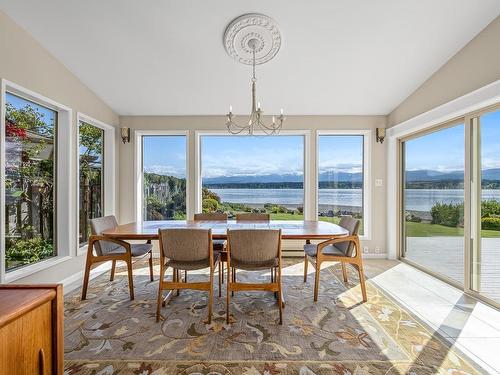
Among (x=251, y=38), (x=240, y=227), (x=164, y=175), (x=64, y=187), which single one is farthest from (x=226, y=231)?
(x=164, y=175)

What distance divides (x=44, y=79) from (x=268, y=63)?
255 centimetres

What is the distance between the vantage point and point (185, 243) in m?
2.42

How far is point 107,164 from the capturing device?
441cm

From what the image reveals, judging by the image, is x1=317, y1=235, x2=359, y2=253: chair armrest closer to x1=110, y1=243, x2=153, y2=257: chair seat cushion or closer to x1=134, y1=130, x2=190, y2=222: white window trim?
x1=110, y1=243, x2=153, y2=257: chair seat cushion

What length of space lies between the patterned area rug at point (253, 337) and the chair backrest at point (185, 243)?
0.59m

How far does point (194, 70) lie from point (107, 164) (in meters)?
2.22

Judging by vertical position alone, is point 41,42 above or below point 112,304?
above

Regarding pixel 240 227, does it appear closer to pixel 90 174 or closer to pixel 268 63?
pixel 268 63

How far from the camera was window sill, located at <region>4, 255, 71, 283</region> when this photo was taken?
2584 millimetres

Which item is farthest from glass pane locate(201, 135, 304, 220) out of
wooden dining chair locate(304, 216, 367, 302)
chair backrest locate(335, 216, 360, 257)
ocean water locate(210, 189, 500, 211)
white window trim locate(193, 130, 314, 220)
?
wooden dining chair locate(304, 216, 367, 302)

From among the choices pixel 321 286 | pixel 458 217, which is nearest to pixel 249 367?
pixel 321 286

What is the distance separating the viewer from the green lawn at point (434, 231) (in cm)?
284

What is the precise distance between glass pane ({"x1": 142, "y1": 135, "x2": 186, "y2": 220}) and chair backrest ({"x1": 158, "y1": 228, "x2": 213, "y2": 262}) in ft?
7.51

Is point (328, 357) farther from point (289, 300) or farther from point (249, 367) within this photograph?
point (289, 300)
